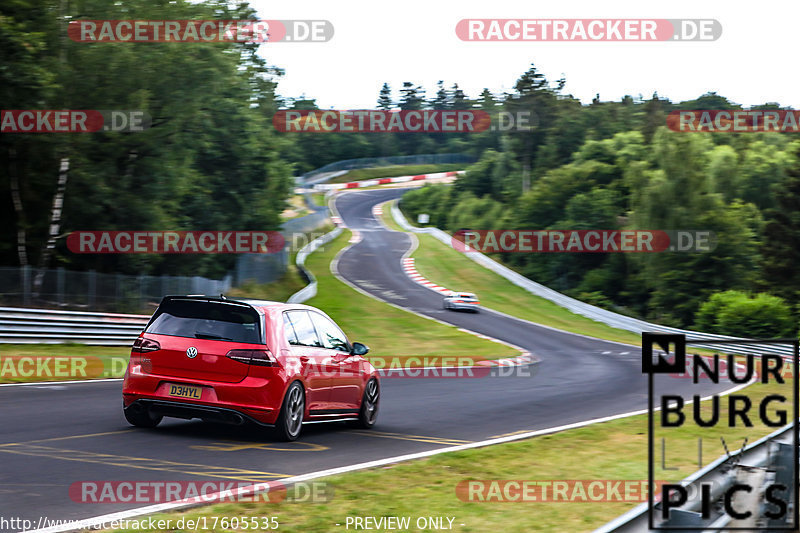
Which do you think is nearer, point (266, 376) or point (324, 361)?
point (266, 376)

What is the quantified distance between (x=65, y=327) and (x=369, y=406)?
44.1 ft

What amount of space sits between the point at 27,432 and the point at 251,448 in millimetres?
2578

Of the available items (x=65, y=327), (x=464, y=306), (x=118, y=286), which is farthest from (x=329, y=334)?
(x=464, y=306)

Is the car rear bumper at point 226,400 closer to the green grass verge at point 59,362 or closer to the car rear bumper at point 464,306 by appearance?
the green grass verge at point 59,362

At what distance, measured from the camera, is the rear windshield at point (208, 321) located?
9.97m

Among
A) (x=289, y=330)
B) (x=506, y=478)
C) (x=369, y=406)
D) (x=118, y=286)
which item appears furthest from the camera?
(x=118, y=286)

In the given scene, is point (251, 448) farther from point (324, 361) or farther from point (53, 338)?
point (53, 338)

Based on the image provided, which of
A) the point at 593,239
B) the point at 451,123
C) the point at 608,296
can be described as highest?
the point at 451,123

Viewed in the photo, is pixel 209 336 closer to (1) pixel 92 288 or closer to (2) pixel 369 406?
(2) pixel 369 406

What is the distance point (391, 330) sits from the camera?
36156 mm

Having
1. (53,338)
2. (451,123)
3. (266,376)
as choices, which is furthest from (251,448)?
(451,123)

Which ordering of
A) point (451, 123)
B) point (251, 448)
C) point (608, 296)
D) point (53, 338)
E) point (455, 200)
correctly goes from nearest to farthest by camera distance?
point (251, 448) → point (53, 338) → point (608, 296) → point (455, 200) → point (451, 123)

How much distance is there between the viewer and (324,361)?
35.9 feet

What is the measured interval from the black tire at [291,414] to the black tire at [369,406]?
167 centimetres
